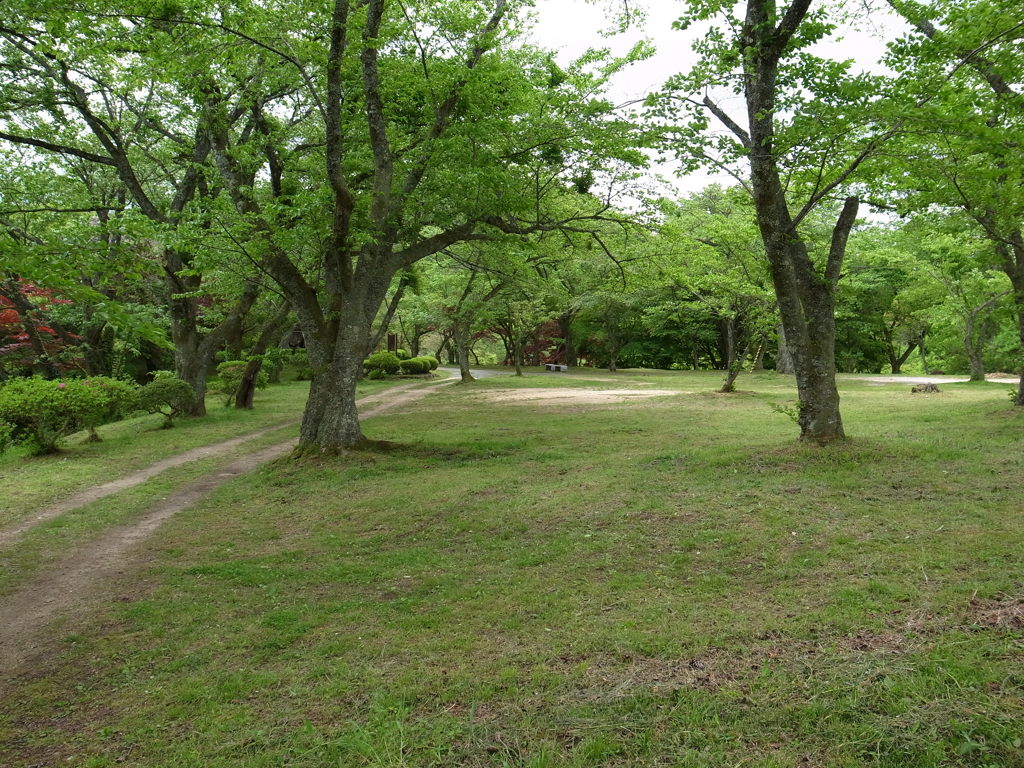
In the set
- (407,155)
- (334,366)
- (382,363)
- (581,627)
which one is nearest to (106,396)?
(334,366)

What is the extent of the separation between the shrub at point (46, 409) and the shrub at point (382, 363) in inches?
736

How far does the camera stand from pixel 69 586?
527cm

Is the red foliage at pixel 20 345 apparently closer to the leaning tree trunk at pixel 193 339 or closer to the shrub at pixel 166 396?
the leaning tree trunk at pixel 193 339

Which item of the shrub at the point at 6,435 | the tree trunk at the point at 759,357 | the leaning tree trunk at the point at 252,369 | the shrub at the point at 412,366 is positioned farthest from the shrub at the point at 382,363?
the shrub at the point at 6,435

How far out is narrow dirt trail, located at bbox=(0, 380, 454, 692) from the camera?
4.17m

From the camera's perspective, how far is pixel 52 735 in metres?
3.14

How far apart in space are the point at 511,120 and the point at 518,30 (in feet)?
8.36

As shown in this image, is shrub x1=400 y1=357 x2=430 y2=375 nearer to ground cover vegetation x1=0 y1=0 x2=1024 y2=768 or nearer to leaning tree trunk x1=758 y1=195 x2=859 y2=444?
ground cover vegetation x1=0 y1=0 x2=1024 y2=768

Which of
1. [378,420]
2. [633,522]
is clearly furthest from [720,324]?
[633,522]

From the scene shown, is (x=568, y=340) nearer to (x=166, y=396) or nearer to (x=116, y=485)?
(x=166, y=396)

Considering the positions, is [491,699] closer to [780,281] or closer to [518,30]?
[780,281]

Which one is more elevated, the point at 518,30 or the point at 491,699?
the point at 518,30

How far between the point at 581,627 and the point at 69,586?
4439mm

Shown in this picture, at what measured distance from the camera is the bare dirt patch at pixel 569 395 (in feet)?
63.0
